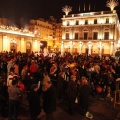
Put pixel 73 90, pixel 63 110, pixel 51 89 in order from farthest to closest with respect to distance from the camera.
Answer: pixel 63 110
pixel 73 90
pixel 51 89

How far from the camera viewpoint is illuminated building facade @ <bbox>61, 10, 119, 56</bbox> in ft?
152

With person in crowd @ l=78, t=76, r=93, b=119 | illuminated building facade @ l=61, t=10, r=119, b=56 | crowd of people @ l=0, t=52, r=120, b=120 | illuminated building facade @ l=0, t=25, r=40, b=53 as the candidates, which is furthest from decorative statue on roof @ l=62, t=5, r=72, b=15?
person in crowd @ l=78, t=76, r=93, b=119

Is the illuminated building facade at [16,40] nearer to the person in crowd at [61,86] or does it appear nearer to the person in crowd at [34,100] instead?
the person in crowd at [61,86]

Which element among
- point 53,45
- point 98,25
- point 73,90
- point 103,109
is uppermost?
point 98,25

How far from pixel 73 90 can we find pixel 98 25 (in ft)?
142

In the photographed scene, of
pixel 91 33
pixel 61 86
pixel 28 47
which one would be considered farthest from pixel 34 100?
pixel 91 33

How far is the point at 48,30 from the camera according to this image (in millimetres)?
65062

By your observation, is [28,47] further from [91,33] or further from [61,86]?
[61,86]

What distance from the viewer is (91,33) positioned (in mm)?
49438

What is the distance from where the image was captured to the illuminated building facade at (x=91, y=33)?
46406 mm

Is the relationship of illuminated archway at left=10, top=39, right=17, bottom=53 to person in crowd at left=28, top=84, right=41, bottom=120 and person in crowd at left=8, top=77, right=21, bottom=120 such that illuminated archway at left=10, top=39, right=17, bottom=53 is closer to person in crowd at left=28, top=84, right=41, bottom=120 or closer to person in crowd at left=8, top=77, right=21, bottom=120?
person in crowd at left=8, top=77, right=21, bottom=120

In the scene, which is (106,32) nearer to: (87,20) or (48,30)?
(87,20)

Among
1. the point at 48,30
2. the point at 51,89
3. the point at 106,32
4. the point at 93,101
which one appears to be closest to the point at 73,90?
the point at 51,89

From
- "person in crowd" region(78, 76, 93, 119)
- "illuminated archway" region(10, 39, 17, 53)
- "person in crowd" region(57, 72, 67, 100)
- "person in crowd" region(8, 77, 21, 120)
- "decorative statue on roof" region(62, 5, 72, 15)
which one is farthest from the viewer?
"decorative statue on roof" region(62, 5, 72, 15)
